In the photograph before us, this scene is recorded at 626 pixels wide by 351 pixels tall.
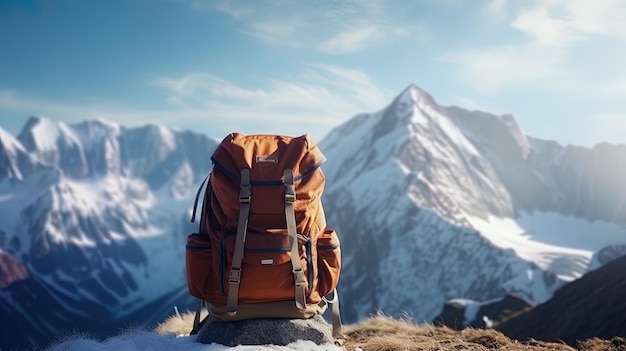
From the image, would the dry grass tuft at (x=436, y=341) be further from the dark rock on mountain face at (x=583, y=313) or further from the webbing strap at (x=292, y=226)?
the dark rock on mountain face at (x=583, y=313)

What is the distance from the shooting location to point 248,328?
7.16 metres

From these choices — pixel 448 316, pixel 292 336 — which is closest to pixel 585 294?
pixel 292 336

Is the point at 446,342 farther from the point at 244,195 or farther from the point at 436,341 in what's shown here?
the point at 244,195

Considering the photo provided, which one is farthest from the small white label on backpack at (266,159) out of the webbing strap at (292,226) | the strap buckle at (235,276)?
the strap buckle at (235,276)

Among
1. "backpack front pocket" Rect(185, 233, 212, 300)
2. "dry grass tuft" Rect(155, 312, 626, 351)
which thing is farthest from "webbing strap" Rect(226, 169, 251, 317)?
"dry grass tuft" Rect(155, 312, 626, 351)

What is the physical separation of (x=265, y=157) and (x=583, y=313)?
1844 cm

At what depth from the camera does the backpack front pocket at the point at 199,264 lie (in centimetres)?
713

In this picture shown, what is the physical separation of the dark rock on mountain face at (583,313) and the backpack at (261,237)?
35.2 feet

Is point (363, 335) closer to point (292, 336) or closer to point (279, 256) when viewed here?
point (292, 336)

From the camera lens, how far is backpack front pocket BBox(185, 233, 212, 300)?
7.13 meters

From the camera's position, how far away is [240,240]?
6.77 meters

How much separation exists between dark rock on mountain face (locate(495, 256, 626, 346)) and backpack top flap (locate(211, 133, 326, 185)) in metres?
11.1

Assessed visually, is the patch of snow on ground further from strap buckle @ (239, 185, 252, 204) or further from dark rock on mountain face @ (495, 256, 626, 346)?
dark rock on mountain face @ (495, 256, 626, 346)

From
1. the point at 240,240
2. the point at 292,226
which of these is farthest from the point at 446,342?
the point at 240,240
